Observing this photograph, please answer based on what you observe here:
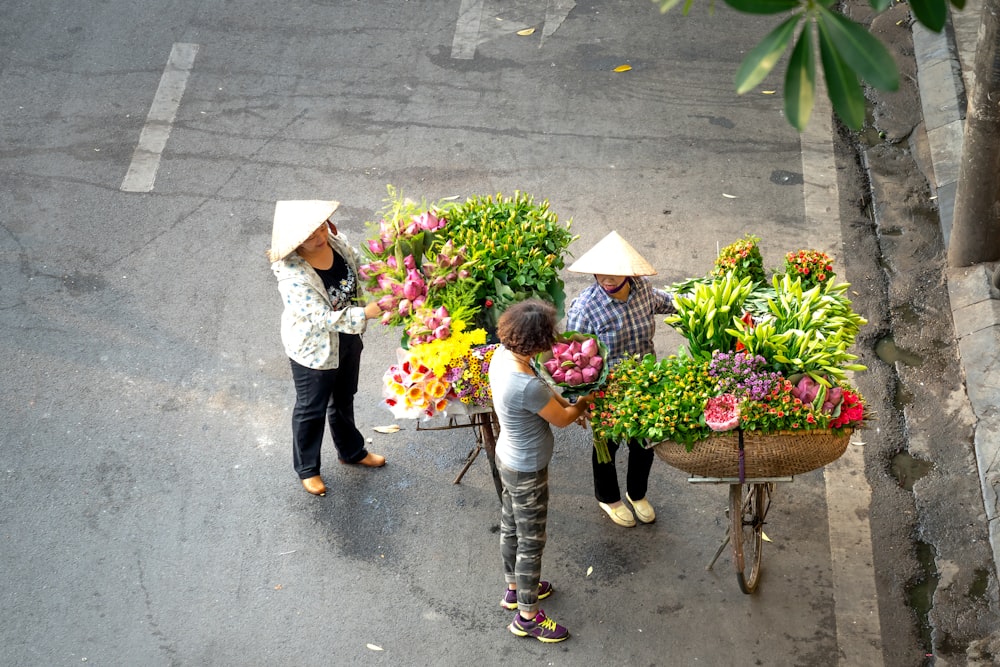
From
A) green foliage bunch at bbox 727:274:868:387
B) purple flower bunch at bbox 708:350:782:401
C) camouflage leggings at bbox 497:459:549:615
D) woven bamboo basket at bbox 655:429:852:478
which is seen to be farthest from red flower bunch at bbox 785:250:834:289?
camouflage leggings at bbox 497:459:549:615

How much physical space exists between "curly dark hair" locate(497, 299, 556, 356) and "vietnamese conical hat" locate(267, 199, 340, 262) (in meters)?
1.26

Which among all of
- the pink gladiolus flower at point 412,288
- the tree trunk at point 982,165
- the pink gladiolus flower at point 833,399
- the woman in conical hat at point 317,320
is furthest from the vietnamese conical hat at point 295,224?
the tree trunk at point 982,165

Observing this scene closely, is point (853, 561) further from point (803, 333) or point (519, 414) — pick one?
point (519, 414)

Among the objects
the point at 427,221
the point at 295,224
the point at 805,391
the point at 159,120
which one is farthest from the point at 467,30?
the point at 805,391

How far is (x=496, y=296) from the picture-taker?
5.07 metres

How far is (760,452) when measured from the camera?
14.1 ft

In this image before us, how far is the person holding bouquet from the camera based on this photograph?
4.29m

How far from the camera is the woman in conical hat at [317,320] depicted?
A: 201 inches

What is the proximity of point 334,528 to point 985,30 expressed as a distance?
492cm

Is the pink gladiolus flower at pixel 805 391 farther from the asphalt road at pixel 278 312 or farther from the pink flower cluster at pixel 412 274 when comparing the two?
the pink flower cluster at pixel 412 274

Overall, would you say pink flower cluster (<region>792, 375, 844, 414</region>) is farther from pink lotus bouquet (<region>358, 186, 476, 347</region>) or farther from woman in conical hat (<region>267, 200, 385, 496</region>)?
woman in conical hat (<region>267, 200, 385, 496</region>)

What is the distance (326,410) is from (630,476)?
1693 millimetres

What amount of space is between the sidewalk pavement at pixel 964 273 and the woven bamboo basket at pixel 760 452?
5.47 feet

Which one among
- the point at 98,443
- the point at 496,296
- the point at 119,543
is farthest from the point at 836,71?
the point at 98,443
